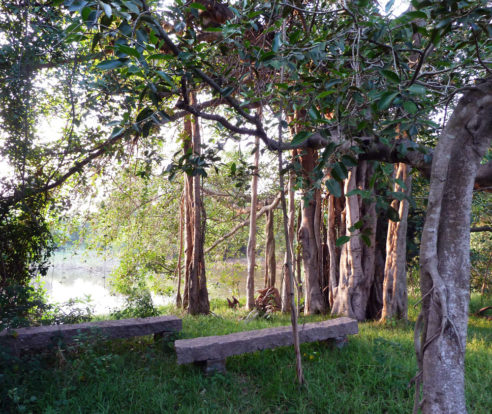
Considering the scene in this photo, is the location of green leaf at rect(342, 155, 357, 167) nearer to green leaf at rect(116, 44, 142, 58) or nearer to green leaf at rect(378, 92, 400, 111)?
green leaf at rect(378, 92, 400, 111)

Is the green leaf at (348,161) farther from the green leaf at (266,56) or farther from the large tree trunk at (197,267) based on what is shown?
the large tree trunk at (197,267)

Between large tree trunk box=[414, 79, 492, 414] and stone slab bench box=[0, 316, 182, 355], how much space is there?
312 cm

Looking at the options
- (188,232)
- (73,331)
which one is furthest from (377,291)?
(73,331)

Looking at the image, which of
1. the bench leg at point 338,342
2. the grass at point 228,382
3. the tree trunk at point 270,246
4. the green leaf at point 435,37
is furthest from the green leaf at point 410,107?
the tree trunk at point 270,246

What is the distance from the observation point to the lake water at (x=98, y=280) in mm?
8297

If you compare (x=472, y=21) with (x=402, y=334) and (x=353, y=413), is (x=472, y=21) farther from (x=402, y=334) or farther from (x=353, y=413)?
(x=402, y=334)

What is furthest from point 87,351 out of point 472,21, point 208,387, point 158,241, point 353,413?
point 158,241

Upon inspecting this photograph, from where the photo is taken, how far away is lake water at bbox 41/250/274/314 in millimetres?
8297

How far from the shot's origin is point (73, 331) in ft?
13.3

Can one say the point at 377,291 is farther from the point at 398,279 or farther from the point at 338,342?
the point at 338,342

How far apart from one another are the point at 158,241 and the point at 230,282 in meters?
2.41

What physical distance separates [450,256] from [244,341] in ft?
7.83

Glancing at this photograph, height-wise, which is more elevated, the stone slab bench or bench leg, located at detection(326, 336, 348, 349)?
the stone slab bench

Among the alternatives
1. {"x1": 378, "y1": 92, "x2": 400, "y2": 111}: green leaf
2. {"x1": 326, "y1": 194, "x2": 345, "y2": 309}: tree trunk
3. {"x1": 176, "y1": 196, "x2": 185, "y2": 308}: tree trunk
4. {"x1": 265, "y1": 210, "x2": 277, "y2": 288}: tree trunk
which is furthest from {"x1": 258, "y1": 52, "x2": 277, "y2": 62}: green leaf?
{"x1": 265, "y1": 210, "x2": 277, "y2": 288}: tree trunk
